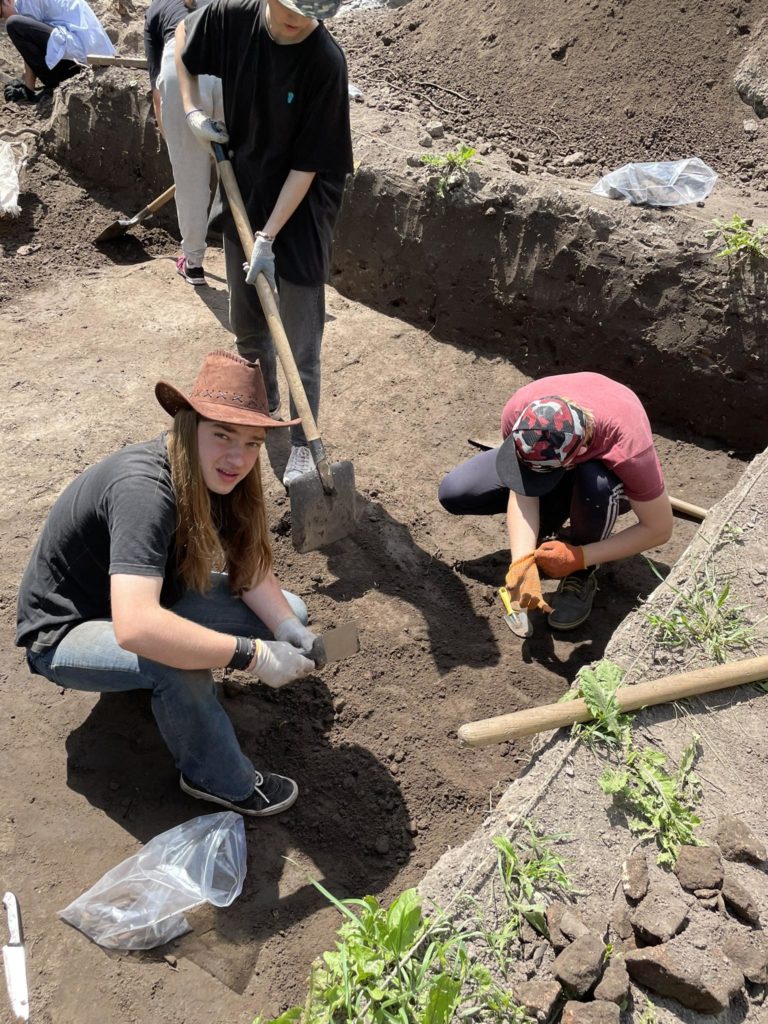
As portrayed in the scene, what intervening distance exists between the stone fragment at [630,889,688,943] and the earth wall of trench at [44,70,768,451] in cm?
269

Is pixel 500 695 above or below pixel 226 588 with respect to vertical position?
below

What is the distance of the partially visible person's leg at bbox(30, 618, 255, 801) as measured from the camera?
7.96 feet

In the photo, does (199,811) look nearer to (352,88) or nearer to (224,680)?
(224,680)

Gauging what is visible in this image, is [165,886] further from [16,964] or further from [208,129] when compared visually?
[208,129]

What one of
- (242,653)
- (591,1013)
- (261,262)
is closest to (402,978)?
(591,1013)

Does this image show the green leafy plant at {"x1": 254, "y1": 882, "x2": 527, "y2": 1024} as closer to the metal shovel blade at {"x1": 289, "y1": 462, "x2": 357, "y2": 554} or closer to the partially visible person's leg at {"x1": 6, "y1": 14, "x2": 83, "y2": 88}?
the metal shovel blade at {"x1": 289, "y1": 462, "x2": 357, "y2": 554}

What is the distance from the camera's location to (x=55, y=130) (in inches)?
243

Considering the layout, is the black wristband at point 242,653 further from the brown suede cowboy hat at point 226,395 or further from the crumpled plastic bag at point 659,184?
the crumpled plastic bag at point 659,184

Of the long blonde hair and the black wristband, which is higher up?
the long blonde hair

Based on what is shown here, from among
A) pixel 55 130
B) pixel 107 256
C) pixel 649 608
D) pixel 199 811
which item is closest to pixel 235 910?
pixel 199 811

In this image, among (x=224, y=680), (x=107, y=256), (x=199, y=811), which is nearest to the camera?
(x=199, y=811)

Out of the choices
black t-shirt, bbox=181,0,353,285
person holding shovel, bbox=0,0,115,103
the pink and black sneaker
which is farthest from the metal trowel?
person holding shovel, bbox=0,0,115,103

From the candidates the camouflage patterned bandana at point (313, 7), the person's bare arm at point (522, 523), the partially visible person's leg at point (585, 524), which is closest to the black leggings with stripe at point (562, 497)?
the partially visible person's leg at point (585, 524)

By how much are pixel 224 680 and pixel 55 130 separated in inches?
188
